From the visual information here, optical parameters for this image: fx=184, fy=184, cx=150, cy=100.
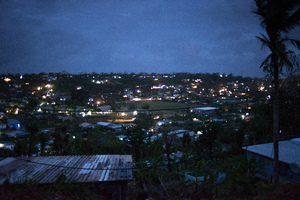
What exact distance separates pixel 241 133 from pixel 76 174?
10518 mm

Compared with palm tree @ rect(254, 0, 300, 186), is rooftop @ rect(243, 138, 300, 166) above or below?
below

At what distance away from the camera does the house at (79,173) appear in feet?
14.2

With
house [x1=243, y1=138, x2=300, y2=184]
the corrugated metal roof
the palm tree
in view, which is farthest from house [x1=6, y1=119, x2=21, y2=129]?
the palm tree

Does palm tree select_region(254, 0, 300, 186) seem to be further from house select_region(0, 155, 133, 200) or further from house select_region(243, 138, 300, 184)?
house select_region(0, 155, 133, 200)

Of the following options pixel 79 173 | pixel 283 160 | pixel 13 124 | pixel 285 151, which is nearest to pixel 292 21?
pixel 283 160

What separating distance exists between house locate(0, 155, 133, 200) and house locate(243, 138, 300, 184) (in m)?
4.60

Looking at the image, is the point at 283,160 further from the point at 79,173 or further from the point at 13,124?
the point at 13,124

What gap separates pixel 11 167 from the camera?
503 cm

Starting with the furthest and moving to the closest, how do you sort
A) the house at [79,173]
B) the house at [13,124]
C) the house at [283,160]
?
the house at [13,124]
the house at [283,160]
the house at [79,173]

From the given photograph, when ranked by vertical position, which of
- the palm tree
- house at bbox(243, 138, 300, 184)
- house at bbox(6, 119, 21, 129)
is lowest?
house at bbox(6, 119, 21, 129)

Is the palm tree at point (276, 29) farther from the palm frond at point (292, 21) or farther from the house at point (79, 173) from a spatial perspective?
the house at point (79, 173)

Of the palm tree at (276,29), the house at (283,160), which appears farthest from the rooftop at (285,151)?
the palm tree at (276,29)

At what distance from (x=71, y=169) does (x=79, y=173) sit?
369mm

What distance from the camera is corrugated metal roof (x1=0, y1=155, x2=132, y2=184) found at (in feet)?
14.4
